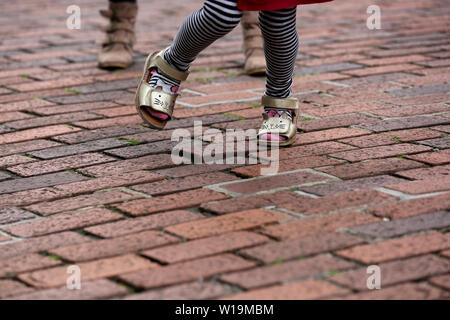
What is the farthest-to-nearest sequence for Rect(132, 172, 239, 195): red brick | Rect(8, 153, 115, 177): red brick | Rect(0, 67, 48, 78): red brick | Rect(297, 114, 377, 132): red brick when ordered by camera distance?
Rect(0, 67, 48, 78): red brick → Rect(297, 114, 377, 132): red brick → Rect(8, 153, 115, 177): red brick → Rect(132, 172, 239, 195): red brick

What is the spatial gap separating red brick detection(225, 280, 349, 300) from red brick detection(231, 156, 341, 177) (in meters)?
0.88

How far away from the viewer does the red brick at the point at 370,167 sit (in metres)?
2.82

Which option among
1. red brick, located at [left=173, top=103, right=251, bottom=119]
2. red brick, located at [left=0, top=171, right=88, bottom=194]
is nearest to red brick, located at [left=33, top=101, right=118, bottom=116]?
red brick, located at [left=173, top=103, right=251, bottom=119]

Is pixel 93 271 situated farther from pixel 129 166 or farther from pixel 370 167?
pixel 370 167

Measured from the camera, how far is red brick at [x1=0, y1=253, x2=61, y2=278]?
217 cm

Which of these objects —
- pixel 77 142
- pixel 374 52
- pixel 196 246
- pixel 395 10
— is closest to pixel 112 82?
pixel 77 142

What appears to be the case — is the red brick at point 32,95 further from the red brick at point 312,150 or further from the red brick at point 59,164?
the red brick at point 312,150

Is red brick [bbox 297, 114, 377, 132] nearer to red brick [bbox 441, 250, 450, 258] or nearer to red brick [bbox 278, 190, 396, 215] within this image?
red brick [bbox 278, 190, 396, 215]

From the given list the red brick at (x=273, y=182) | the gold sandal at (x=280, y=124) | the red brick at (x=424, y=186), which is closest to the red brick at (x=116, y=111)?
the gold sandal at (x=280, y=124)

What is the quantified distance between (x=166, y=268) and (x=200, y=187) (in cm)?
65

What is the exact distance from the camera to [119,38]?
182 inches

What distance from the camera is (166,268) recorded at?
2.14 metres

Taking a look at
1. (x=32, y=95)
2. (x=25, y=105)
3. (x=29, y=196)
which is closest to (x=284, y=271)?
(x=29, y=196)

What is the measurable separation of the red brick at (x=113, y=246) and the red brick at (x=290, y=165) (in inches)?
24.0
